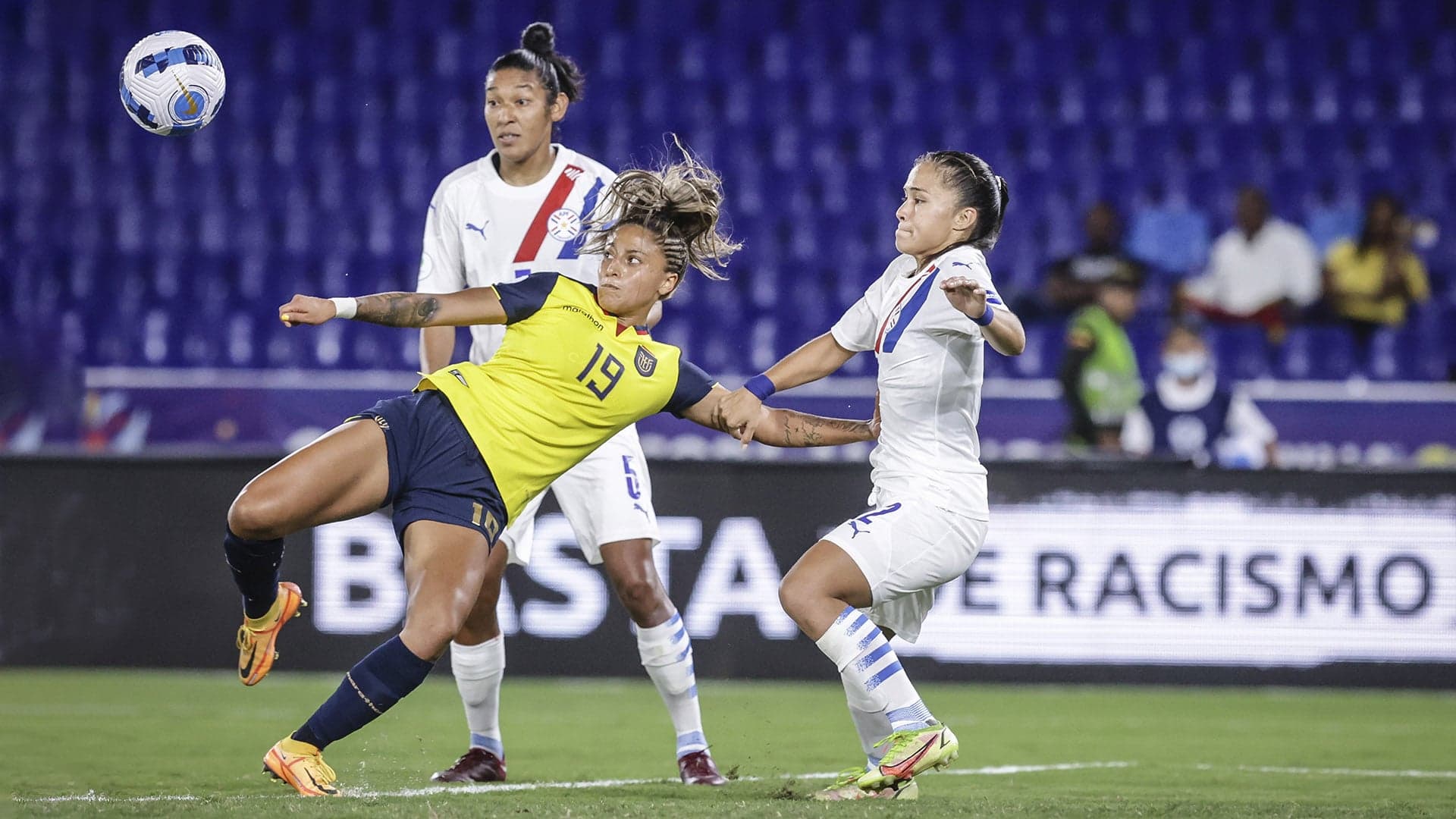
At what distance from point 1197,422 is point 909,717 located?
565 centimetres

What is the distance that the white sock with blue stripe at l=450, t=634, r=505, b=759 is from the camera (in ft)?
17.0

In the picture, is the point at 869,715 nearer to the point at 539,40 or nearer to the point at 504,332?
the point at 504,332

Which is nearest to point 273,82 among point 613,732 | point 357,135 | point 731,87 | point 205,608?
point 357,135

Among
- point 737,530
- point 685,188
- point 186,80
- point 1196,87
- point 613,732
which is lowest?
point 613,732

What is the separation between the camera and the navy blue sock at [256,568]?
433 cm

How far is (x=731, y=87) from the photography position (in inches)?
469

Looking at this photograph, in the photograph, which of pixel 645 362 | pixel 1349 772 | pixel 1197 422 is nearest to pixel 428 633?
pixel 645 362

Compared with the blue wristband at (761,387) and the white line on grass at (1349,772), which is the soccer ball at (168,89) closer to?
the blue wristband at (761,387)

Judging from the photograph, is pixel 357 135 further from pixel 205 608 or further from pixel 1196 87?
pixel 1196 87

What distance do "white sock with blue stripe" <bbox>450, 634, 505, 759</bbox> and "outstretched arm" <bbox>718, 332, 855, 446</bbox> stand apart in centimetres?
117

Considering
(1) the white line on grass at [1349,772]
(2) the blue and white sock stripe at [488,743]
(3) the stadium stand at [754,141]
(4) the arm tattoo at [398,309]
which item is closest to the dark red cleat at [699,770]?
(2) the blue and white sock stripe at [488,743]

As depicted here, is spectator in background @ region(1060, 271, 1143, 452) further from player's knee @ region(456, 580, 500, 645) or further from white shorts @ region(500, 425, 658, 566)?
player's knee @ region(456, 580, 500, 645)

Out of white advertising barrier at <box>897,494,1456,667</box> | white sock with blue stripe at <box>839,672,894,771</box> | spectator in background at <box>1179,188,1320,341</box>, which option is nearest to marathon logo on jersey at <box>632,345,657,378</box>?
white sock with blue stripe at <box>839,672,894,771</box>

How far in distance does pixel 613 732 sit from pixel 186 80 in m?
2.94
